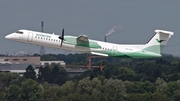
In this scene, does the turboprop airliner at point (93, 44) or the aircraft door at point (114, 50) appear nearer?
the turboprop airliner at point (93, 44)

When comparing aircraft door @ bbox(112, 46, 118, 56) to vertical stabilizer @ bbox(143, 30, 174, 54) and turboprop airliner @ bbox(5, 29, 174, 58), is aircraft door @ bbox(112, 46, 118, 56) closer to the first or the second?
turboprop airliner @ bbox(5, 29, 174, 58)

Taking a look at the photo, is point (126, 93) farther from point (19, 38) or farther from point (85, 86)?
point (19, 38)

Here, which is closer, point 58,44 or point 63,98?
point 58,44

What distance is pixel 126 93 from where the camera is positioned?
166 meters

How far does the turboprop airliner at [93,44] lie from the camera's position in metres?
110

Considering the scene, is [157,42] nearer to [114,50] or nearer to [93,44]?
[114,50]

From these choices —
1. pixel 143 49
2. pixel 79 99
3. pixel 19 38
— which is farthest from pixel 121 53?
pixel 79 99

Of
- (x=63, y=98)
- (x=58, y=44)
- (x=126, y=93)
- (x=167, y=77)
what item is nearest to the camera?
(x=58, y=44)

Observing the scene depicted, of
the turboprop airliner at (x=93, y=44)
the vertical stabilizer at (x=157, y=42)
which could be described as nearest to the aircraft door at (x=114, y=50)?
the turboprop airliner at (x=93, y=44)

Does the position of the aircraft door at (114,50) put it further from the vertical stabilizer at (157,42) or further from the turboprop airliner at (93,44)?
the vertical stabilizer at (157,42)

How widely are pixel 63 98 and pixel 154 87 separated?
2511 centimetres

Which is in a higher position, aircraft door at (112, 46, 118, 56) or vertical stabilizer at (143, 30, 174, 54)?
vertical stabilizer at (143, 30, 174, 54)

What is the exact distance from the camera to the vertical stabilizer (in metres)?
113

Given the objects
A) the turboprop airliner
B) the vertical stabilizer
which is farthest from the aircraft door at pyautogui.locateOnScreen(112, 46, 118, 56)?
the vertical stabilizer
